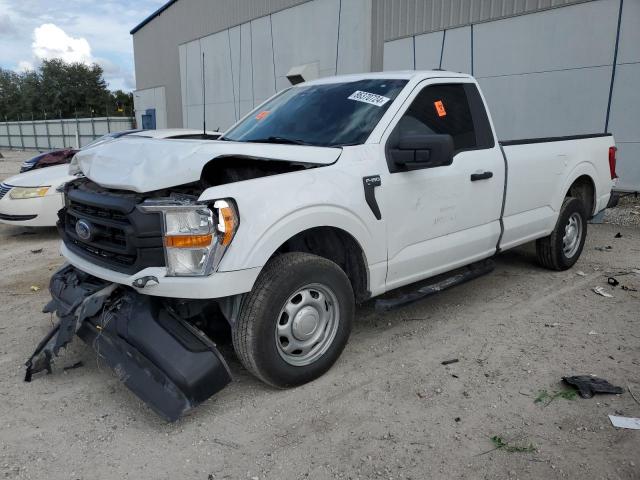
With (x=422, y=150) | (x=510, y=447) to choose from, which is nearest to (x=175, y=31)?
(x=422, y=150)

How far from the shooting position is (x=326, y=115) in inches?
156

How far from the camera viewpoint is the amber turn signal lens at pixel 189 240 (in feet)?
9.19

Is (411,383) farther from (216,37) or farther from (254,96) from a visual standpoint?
(216,37)

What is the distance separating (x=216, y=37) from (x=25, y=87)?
55.9 m

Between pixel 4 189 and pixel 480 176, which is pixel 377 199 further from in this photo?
pixel 4 189

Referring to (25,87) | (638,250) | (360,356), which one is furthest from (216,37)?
(25,87)

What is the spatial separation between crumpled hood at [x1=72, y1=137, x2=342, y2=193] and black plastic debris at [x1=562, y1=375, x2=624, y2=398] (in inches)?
82.3

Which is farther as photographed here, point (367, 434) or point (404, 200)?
point (404, 200)

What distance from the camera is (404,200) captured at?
3670 mm

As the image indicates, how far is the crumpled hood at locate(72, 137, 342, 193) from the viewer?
113 inches

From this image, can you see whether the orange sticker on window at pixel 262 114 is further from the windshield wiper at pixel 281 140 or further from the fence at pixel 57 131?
the fence at pixel 57 131

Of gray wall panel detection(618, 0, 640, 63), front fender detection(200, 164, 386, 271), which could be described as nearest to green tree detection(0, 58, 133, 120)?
gray wall panel detection(618, 0, 640, 63)

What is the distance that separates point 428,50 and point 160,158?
1061 cm

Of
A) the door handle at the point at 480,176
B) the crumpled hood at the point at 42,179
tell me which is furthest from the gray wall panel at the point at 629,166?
the crumpled hood at the point at 42,179
